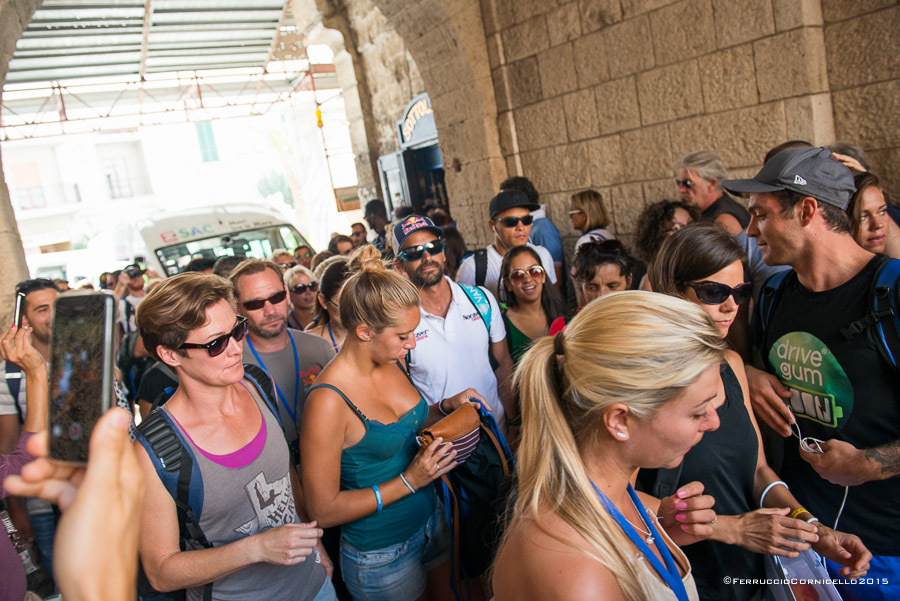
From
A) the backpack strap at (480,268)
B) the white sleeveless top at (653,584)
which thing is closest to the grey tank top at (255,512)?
the white sleeveless top at (653,584)

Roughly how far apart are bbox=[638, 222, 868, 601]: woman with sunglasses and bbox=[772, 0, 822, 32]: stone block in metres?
2.70

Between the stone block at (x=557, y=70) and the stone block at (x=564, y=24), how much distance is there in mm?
77

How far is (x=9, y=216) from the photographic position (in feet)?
15.4

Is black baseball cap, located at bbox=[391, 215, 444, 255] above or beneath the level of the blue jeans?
above

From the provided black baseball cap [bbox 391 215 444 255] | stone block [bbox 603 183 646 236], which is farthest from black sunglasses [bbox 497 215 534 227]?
stone block [bbox 603 183 646 236]

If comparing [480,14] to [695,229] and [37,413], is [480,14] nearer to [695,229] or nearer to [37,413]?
[695,229]

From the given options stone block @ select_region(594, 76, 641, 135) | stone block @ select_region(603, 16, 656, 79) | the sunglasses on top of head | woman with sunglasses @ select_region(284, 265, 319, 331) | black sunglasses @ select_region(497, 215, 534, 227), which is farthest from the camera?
stone block @ select_region(594, 76, 641, 135)

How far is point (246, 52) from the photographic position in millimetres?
14016

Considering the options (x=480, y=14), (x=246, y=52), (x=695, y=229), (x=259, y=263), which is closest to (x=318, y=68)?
(x=246, y=52)

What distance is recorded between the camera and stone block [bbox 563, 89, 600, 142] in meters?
5.40

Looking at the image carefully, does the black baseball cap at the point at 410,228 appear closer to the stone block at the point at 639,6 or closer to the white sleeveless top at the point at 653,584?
the white sleeveless top at the point at 653,584

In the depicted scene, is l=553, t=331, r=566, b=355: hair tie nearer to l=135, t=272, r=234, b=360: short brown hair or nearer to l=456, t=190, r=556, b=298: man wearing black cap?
l=135, t=272, r=234, b=360: short brown hair

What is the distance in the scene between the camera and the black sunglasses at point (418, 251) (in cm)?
316

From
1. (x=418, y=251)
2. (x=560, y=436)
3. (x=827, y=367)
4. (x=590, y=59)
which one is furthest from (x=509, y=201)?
(x=560, y=436)
